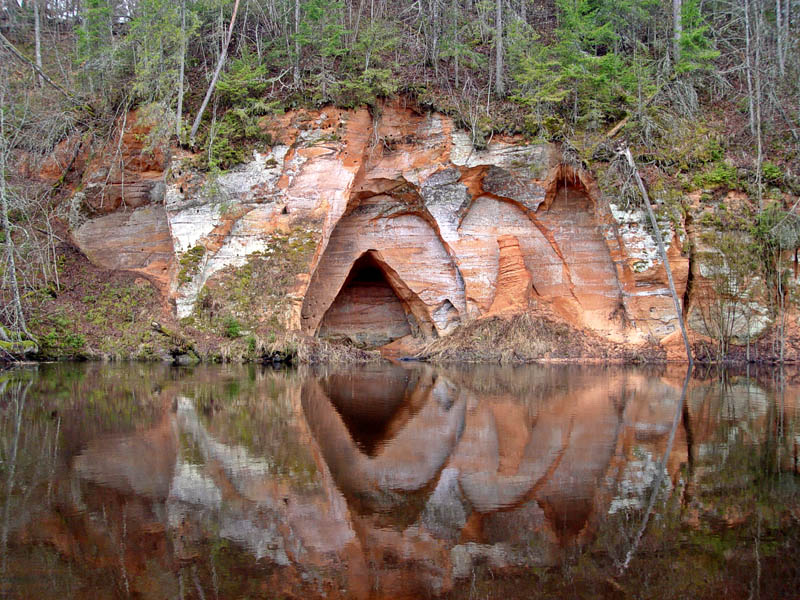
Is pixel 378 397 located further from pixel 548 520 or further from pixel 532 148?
pixel 532 148

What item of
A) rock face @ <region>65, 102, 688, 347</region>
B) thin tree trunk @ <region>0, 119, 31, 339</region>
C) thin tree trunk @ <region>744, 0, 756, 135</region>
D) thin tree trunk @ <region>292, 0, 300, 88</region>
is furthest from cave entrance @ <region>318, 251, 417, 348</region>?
thin tree trunk @ <region>744, 0, 756, 135</region>

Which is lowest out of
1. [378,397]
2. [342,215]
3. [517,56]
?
[378,397]

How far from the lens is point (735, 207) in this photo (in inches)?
846

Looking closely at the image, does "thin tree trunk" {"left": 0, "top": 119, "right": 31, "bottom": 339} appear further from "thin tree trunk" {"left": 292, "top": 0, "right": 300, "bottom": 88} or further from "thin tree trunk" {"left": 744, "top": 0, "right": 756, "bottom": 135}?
"thin tree trunk" {"left": 744, "top": 0, "right": 756, "bottom": 135}

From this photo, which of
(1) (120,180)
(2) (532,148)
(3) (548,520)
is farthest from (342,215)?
(3) (548,520)

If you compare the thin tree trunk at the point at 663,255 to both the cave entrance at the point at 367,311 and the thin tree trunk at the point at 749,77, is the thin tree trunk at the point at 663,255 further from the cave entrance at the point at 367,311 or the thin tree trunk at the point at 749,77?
the cave entrance at the point at 367,311

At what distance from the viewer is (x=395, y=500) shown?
5.71 m

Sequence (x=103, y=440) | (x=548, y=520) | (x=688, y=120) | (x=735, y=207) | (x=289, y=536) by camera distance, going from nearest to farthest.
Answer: (x=289, y=536) → (x=548, y=520) → (x=103, y=440) → (x=735, y=207) → (x=688, y=120)

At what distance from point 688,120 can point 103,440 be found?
2143cm

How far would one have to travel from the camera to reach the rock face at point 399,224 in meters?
21.6

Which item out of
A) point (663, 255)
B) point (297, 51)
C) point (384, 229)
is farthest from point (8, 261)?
point (663, 255)

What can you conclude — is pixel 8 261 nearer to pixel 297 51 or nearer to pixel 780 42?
pixel 297 51

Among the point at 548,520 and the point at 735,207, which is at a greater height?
the point at 735,207

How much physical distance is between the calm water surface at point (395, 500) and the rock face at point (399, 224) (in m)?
10.9
